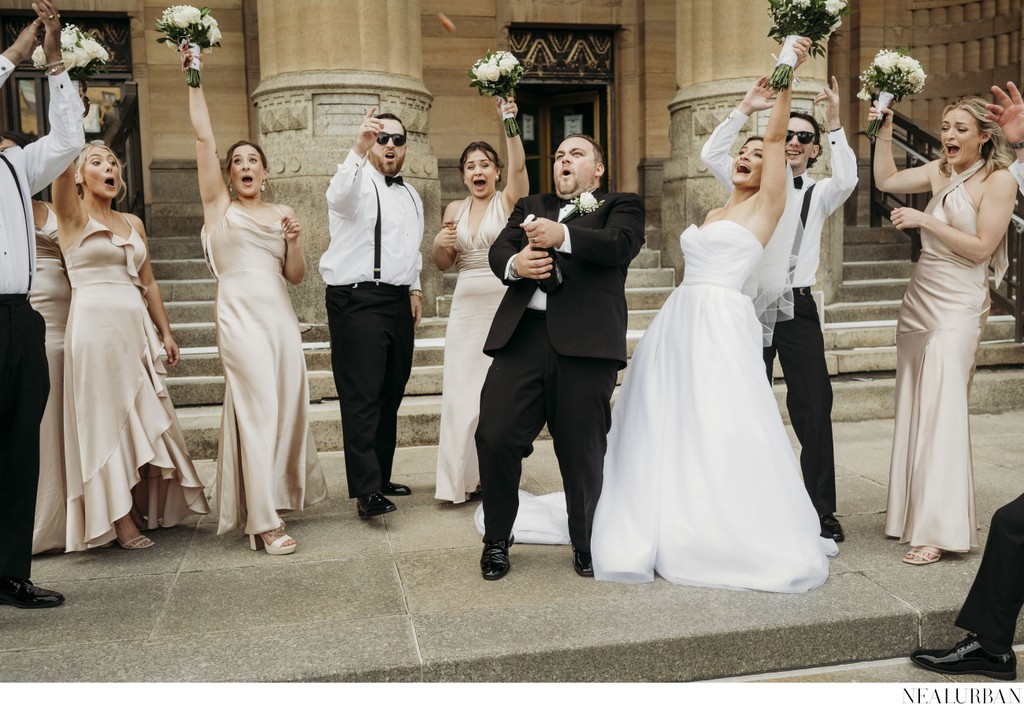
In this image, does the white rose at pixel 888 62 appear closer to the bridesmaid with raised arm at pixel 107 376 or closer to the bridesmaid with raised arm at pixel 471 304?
the bridesmaid with raised arm at pixel 471 304

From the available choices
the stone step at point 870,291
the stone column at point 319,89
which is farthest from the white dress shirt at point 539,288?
the stone step at point 870,291

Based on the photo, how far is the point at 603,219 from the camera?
4500 mm

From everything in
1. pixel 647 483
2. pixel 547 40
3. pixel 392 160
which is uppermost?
pixel 547 40

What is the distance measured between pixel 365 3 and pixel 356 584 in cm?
567

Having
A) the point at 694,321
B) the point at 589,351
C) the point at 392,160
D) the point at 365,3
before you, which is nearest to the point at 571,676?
the point at 589,351

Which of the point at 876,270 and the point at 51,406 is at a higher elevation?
the point at 876,270

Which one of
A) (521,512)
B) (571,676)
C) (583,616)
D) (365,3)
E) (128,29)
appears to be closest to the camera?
(571,676)

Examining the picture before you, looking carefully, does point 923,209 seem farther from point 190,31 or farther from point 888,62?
point 190,31

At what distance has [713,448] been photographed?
4.38 m

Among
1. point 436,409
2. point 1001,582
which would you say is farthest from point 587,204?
point 436,409

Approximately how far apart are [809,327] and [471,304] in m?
2.01

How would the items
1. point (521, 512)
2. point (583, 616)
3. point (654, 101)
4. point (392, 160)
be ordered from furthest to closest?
1. point (654, 101)
2. point (392, 160)
3. point (521, 512)
4. point (583, 616)

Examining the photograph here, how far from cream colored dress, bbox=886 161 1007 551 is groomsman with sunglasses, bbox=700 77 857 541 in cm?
35

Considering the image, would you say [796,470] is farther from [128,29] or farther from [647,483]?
[128,29]
